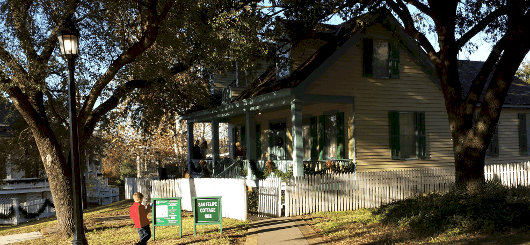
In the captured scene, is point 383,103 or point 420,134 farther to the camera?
point 420,134

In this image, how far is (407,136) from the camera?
18.2 meters

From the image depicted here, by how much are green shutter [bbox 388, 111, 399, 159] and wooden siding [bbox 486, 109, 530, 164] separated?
627 cm

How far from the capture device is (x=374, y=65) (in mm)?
17594

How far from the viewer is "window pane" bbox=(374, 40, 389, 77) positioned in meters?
17.6

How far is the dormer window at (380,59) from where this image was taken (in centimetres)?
1738

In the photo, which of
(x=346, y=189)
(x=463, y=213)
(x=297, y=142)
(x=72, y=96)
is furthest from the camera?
(x=297, y=142)

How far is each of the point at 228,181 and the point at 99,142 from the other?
68.3 ft

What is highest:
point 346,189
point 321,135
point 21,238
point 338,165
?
point 321,135

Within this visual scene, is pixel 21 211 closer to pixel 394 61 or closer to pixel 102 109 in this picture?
pixel 102 109

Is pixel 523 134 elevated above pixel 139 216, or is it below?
above

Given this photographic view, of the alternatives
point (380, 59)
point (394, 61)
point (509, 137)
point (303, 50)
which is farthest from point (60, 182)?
point (509, 137)

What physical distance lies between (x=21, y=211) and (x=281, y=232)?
23.2m

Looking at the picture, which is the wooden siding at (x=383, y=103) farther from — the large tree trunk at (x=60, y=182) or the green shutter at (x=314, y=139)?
the large tree trunk at (x=60, y=182)

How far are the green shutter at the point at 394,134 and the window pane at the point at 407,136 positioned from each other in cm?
29
